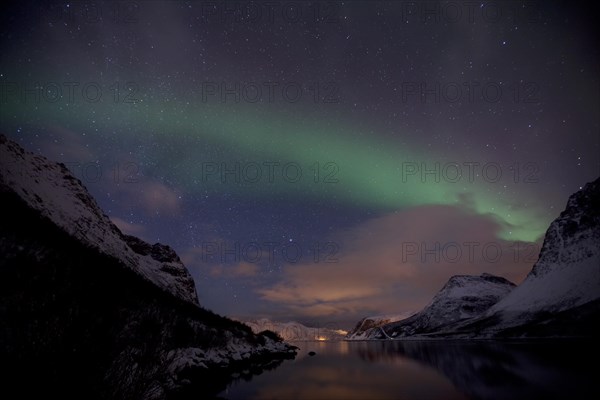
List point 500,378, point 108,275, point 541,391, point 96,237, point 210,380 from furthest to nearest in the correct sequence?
point 96,237
point 210,380
point 500,378
point 541,391
point 108,275

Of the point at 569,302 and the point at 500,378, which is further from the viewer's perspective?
the point at 569,302

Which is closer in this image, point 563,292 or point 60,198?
point 60,198

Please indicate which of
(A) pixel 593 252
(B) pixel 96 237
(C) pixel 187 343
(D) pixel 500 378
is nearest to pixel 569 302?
(A) pixel 593 252

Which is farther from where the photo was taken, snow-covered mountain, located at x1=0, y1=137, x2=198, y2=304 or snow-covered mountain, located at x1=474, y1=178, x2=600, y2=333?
snow-covered mountain, located at x1=474, y1=178, x2=600, y2=333

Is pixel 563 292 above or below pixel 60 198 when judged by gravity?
below

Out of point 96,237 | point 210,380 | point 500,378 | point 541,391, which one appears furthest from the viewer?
point 96,237

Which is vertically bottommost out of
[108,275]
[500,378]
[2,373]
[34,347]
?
[500,378]

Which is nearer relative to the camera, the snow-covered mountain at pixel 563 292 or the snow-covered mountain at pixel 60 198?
the snow-covered mountain at pixel 60 198

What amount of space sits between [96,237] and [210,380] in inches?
2949

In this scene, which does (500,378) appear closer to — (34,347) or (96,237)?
(34,347)

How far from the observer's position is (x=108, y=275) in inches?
255

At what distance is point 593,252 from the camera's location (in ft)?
596

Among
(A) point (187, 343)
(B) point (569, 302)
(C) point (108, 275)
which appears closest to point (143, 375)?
(C) point (108, 275)

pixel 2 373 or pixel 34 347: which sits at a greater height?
pixel 34 347
